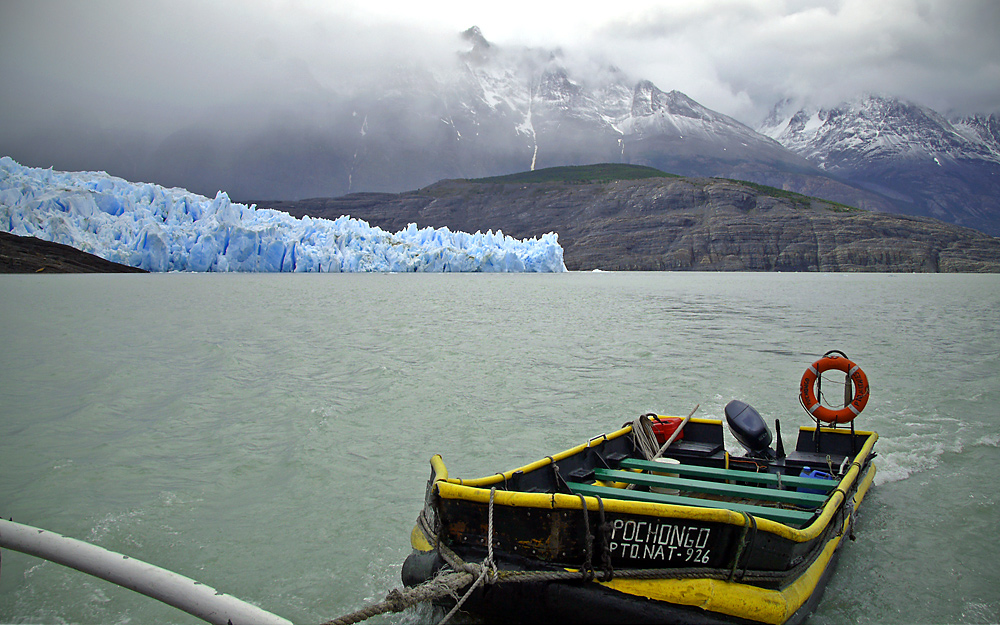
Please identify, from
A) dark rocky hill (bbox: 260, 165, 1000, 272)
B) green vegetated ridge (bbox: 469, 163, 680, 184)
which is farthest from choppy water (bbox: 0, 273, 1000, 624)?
green vegetated ridge (bbox: 469, 163, 680, 184)

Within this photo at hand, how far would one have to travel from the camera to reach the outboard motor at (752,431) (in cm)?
666

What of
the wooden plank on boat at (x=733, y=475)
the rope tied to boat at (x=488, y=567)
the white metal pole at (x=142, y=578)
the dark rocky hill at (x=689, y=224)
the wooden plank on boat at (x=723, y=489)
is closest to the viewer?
the white metal pole at (x=142, y=578)

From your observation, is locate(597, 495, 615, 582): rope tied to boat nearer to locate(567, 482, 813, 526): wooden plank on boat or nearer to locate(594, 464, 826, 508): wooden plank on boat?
locate(567, 482, 813, 526): wooden plank on boat

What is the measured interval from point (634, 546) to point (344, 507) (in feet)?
11.2

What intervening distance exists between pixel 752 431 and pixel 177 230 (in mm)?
61941

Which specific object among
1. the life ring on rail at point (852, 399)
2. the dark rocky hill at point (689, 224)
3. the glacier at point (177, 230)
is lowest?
the life ring on rail at point (852, 399)

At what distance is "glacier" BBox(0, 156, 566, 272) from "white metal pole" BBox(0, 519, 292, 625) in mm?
58675

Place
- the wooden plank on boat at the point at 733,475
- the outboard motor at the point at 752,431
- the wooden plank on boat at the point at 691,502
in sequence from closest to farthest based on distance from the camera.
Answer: the wooden plank on boat at the point at 691,502 → the wooden plank on boat at the point at 733,475 → the outboard motor at the point at 752,431

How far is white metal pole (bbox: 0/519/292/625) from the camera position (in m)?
2.66

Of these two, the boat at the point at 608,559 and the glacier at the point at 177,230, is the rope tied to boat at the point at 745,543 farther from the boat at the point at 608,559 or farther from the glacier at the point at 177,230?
the glacier at the point at 177,230

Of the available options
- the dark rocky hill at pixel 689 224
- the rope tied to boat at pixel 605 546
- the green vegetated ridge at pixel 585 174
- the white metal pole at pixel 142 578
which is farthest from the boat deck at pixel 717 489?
the green vegetated ridge at pixel 585 174

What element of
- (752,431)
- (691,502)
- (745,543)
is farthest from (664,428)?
(745,543)

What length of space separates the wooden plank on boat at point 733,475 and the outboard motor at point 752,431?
25.2 inches

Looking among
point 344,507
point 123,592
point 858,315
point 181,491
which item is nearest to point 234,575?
point 123,592
